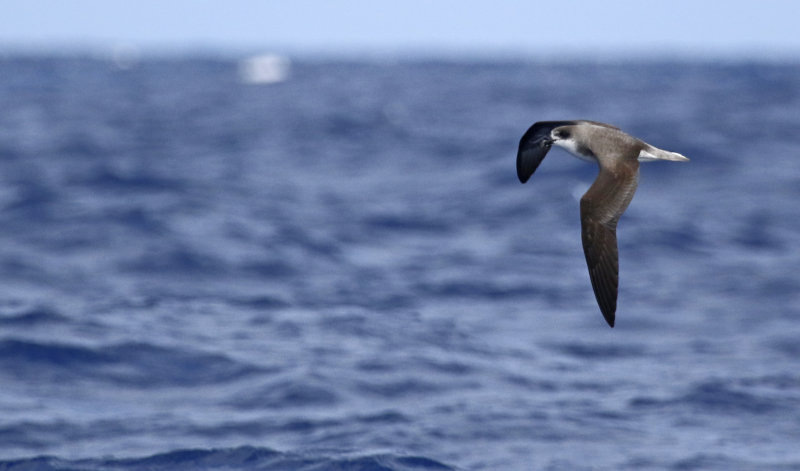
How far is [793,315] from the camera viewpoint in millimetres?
14617

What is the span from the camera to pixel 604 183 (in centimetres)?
720

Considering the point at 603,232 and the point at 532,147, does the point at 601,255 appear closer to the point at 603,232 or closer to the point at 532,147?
the point at 603,232

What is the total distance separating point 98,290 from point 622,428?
8.31m

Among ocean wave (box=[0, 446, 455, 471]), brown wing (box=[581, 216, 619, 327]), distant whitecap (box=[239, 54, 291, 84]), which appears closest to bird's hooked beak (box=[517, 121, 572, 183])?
brown wing (box=[581, 216, 619, 327])

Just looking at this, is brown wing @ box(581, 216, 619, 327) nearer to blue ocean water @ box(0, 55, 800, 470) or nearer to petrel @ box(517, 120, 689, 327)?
petrel @ box(517, 120, 689, 327)

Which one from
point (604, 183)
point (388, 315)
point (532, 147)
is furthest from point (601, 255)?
point (388, 315)

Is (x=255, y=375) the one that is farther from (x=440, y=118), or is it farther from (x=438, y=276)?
(x=440, y=118)

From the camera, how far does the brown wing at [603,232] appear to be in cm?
700

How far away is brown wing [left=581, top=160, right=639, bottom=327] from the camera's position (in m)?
A: 7.00

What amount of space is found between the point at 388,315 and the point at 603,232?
7658mm

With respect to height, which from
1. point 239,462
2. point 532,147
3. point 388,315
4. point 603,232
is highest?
point 532,147

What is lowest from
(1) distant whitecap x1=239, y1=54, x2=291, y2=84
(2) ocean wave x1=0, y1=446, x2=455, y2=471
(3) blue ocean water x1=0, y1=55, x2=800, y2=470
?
(2) ocean wave x1=0, y1=446, x2=455, y2=471

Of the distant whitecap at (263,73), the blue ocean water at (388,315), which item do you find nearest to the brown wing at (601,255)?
the blue ocean water at (388,315)

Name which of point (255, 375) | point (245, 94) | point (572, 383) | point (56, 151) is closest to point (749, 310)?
point (572, 383)
